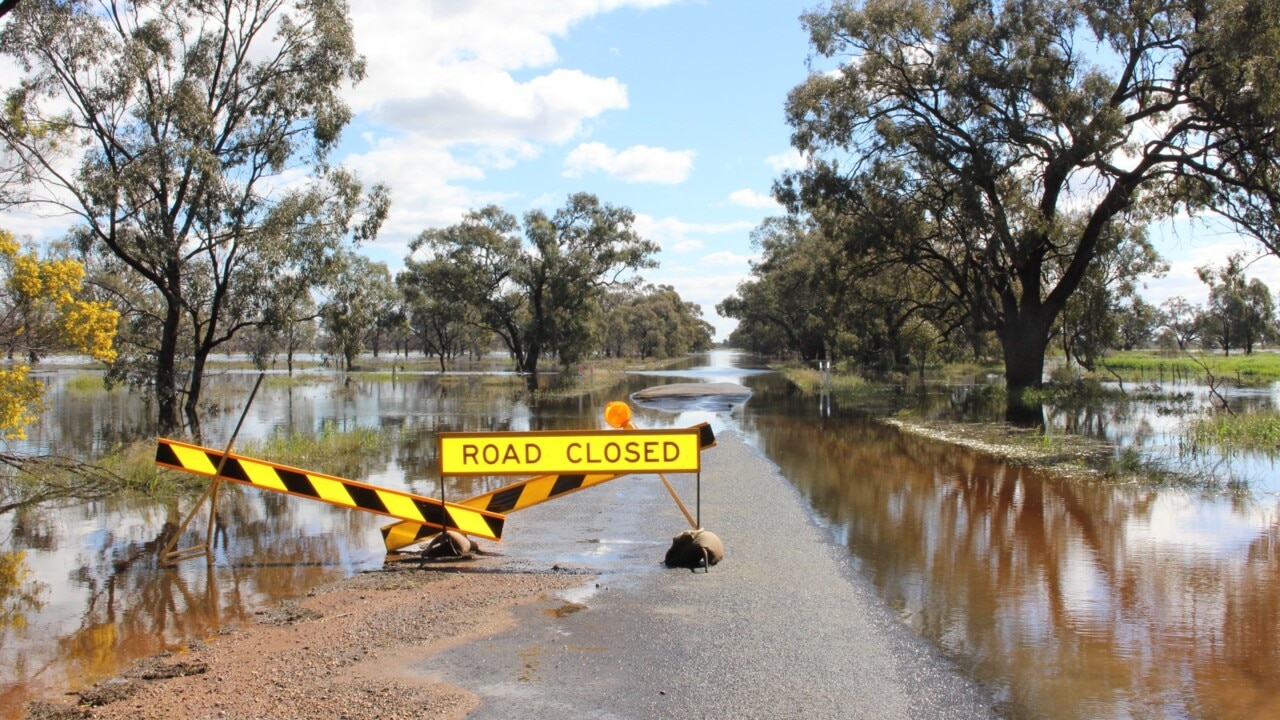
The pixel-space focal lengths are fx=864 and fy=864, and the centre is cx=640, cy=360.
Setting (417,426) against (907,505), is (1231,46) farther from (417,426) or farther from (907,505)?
(417,426)

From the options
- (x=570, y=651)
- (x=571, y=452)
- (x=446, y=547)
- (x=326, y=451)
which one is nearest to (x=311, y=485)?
(x=446, y=547)

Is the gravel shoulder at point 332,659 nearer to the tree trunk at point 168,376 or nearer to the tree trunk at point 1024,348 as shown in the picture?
the tree trunk at point 168,376

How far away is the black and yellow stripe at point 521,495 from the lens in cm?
886

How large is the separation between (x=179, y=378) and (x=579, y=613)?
57.5ft

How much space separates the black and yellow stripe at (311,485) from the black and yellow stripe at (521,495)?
0.40 meters

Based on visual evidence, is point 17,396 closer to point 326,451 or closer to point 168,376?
point 326,451

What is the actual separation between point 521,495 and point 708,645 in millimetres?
3887

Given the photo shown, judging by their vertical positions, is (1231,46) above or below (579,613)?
above

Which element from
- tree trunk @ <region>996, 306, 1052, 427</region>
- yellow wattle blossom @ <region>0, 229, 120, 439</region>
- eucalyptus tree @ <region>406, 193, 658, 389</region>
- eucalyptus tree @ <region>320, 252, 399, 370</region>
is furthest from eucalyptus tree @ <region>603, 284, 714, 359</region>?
yellow wattle blossom @ <region>0, 229, 120, 439</region>

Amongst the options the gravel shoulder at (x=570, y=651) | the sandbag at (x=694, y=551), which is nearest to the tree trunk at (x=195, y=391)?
the gravel shoulder at (x=570, y=651)

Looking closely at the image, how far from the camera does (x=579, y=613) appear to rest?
657 cm

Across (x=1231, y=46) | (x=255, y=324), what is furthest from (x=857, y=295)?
(x=255, y=324)

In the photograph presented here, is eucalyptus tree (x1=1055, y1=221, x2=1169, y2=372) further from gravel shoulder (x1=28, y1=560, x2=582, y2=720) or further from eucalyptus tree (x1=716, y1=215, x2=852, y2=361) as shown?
gravel shoulder (x1=28, y1=560, x2=582, y2=720)

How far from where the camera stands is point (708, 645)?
578cm
